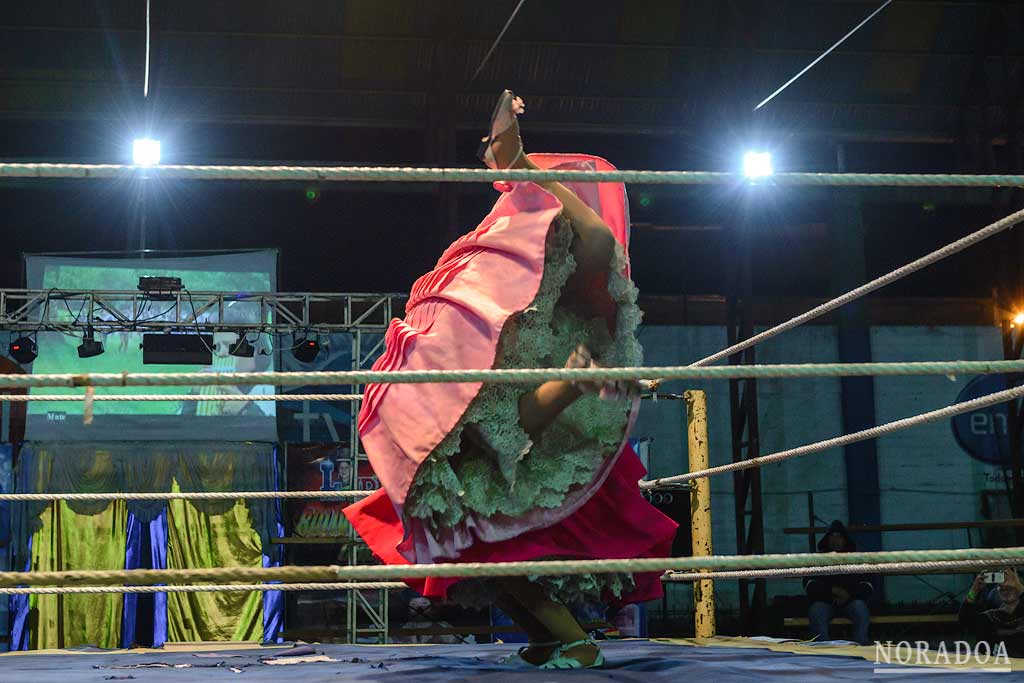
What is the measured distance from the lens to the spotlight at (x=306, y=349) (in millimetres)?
6410

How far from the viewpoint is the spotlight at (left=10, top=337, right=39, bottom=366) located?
6141mm

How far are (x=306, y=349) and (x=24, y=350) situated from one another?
1648 mm

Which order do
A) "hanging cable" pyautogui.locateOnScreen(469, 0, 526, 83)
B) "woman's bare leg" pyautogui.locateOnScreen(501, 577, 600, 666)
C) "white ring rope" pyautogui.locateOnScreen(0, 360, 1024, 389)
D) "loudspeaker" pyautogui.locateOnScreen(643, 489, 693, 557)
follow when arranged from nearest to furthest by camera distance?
"white ring rope" pyautogui.locateOnScreen(0, 360, 1024, 389), "woman's bare leg" pyautogui.locateOnScreen(501, 577, 600, 666), "loudspeaker" pyautogui.locateOnScreen(643, 489, 693, 557), "hanging cable" pyautogui.locateOnScreen(469, 0, 526, 83)

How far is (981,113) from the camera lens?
8.16 metres

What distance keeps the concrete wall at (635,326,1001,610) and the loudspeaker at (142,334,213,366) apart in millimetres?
3667

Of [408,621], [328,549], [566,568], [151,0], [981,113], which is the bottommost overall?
[408,621]

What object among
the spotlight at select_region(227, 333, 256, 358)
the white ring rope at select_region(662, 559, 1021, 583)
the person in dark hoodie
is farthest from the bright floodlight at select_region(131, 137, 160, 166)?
the white ring rope at select_region(662, 559, 1021, 583)

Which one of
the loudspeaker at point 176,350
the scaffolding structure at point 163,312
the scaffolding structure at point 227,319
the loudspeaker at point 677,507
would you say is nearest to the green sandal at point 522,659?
the scaffolding structure at point 227,319

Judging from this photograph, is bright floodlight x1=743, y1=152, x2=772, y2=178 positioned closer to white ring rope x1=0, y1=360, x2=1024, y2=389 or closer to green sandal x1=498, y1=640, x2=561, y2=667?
green sandal x1=498, y1=640, x2=561, y2=667

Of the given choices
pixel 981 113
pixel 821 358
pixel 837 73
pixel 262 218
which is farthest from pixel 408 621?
pixel 981 113

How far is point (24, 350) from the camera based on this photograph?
20.2 feet

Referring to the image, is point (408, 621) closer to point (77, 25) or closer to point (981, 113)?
point (77, 25)

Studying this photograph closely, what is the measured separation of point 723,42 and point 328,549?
4740mm

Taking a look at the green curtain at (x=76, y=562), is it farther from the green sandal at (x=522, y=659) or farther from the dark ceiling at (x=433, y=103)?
the green sandal at (x=522, y=659)
